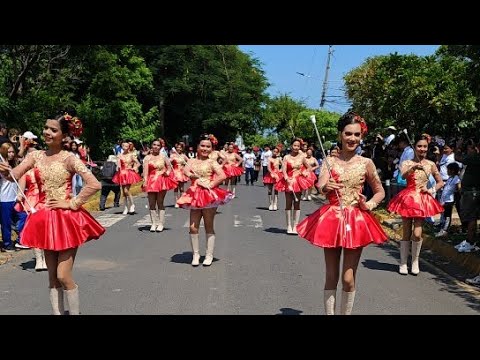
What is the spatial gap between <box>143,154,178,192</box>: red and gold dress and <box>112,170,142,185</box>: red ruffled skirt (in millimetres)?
2558

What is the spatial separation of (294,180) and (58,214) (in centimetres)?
846

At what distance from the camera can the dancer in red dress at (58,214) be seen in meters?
6.09

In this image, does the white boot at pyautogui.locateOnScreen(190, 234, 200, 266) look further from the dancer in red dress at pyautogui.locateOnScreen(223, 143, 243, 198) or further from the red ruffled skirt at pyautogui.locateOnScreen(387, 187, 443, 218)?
the dancer in red dress at pyautogui.locateOnScreen(223, 143, 243, 198)

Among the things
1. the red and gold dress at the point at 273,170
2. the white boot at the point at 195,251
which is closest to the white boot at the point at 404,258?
the white boot at the point at 195,251

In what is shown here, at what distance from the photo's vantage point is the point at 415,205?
9.53 metres

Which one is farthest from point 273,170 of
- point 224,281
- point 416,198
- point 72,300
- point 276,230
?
point 72,300

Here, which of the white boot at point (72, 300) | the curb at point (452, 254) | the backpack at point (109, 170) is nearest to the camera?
the white boot at point (72, 300)

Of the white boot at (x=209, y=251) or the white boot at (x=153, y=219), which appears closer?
the white boot at (x=209, y=251)

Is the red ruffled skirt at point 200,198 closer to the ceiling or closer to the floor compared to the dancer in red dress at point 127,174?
closer to the ceiling

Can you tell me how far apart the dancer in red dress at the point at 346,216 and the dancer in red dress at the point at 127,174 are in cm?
1115

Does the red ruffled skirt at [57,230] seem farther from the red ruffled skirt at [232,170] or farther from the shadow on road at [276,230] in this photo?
the red ruffled skirt at [232,170]

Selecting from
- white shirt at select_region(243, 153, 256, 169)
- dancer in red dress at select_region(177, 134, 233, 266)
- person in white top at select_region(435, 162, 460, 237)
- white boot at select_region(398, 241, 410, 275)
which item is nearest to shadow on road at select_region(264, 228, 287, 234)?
person in white top at select_region(435, 162, 460, 237)

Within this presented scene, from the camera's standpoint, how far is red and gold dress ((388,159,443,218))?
9.52 m

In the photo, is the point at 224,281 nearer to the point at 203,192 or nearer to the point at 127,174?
the point at 203,192
